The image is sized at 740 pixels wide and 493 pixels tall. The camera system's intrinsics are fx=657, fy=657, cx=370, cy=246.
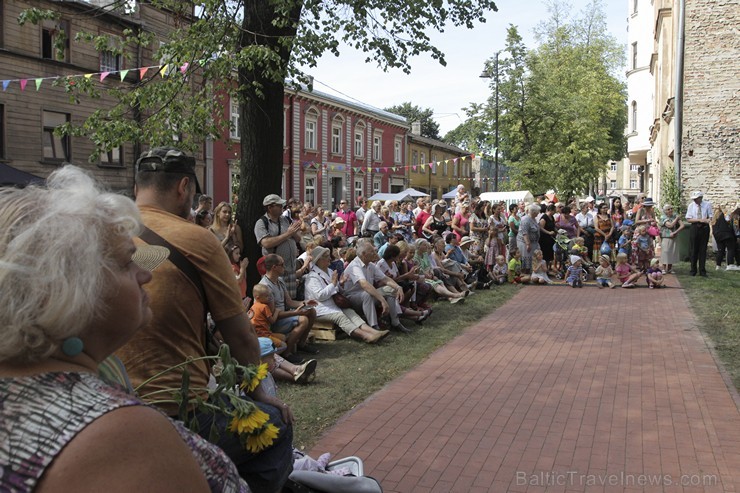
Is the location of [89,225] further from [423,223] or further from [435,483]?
[423,223]

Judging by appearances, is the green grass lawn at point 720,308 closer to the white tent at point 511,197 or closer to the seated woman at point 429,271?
the seated woman at point 429,271

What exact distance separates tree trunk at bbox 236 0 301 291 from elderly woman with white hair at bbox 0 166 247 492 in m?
8.18

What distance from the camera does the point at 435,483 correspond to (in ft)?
14.5

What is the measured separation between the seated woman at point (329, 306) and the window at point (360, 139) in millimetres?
36934

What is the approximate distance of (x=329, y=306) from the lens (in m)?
9.04

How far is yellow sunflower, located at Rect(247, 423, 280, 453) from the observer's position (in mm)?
2338

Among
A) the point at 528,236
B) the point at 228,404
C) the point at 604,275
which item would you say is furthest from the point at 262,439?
the point at 528,236

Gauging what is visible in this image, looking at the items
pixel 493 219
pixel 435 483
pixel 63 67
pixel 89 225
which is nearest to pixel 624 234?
pixel 493 219

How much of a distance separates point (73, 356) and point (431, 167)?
54.7 metres

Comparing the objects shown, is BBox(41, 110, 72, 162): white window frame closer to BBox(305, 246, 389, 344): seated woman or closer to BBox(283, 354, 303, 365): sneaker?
BBox(305, 246, 389, 344): seated woman

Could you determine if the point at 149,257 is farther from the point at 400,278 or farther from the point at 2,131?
the point at 2,131

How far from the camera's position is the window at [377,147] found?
48188mm

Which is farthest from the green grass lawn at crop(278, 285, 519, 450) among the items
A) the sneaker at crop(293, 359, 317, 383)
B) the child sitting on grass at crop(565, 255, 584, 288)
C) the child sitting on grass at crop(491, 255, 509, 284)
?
the child sitting on grass at crop(565, 255, 584, 288)

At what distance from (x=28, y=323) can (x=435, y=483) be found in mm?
3655
